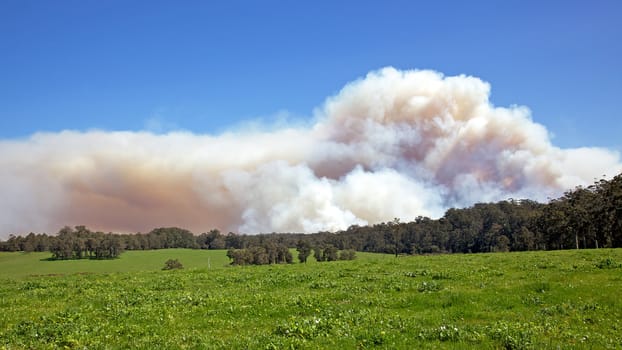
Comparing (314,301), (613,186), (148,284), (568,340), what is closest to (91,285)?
(148,284)

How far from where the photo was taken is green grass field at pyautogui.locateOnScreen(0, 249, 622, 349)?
1334 cm

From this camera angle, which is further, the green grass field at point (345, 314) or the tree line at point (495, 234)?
the tree line at point (495, 234)

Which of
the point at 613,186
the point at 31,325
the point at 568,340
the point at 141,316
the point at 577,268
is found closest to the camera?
the point at 568,340

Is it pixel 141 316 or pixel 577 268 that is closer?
pixel 141 316

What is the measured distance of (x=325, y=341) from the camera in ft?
43.2

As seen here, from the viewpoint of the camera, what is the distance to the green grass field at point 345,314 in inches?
525

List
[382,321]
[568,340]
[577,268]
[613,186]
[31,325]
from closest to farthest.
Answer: [568,340] → [382,321] → [31,325] → [577,268] → [613,186]

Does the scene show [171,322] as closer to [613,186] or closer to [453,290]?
[453,290]

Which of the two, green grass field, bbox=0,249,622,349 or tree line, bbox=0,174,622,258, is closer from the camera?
green grass field, bbox=0,249,622,349

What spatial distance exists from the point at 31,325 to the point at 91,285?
50.5 ft

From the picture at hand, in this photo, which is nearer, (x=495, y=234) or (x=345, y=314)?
(x=345, y=314)

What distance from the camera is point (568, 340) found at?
12789 mm

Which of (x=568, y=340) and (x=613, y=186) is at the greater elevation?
(x=613, y=186)

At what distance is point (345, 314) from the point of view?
666 inches
